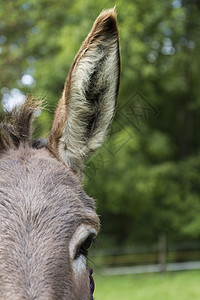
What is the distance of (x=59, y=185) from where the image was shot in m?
3.06

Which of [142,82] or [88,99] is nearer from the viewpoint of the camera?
[88,99]

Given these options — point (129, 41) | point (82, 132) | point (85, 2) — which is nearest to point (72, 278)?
point (82, 132)

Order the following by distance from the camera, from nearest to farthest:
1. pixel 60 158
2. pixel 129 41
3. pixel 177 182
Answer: pixel 60 158
pixel 129 41
pixel 177 182

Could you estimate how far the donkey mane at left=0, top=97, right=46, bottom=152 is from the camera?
3.47 meters

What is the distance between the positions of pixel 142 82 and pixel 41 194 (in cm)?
1645

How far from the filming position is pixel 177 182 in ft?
79.0

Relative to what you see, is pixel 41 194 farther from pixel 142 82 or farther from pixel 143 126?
pixel 143 126

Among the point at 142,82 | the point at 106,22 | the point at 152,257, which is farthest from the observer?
the point at 152,257

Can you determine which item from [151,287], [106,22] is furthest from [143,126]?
[106,22]

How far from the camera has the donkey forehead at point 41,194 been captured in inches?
110

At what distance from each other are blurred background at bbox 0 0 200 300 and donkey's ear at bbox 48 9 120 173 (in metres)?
7.96

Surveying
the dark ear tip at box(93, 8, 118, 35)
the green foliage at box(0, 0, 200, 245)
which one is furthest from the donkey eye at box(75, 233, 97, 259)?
the green foliage at box(0, 0, 200, 245)

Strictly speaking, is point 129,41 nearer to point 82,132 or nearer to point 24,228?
point 82,132

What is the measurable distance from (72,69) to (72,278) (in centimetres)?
150
